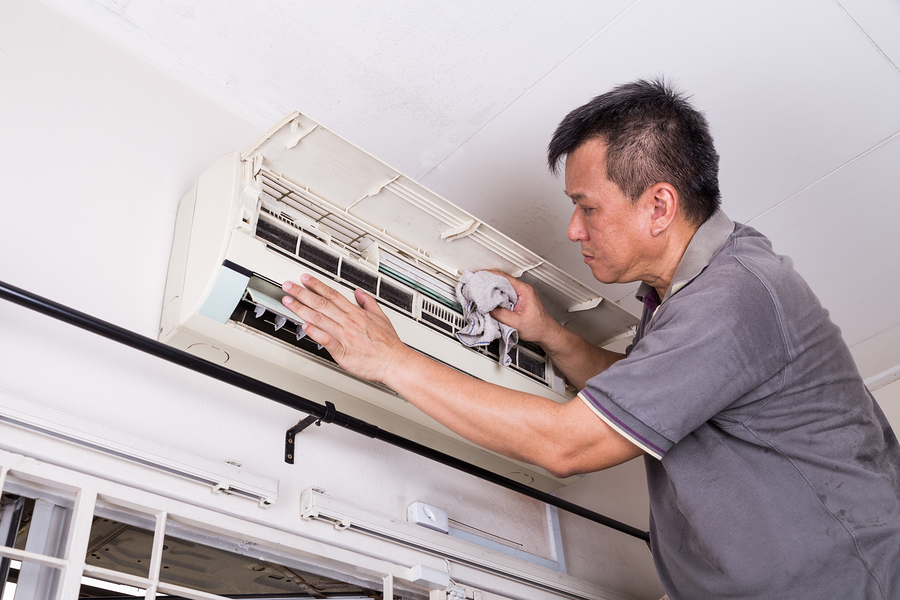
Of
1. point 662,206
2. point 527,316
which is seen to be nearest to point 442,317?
point 527,316

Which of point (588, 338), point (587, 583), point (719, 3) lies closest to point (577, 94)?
point (719, 3)

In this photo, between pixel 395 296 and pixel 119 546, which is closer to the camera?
pixel 119 546

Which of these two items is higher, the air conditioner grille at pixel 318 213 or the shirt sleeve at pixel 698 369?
the air conditioner grille at pixel 318 213

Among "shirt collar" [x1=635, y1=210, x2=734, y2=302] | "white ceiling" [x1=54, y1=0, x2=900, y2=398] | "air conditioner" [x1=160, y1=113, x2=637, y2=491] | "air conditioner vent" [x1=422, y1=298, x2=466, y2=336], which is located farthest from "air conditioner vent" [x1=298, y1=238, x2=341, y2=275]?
"shirt collar" [x1=635, y1=210, x2=734, y2=302]

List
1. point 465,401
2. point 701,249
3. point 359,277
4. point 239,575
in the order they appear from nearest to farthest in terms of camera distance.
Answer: point 465,401
point 701,249
point 359,277
point 239,575

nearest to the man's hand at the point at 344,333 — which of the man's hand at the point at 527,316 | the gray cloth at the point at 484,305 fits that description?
the gray cloth at the point at 484,305

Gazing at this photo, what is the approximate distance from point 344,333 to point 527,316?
23.0 inches

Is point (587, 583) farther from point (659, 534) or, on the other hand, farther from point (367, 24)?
point (367, 24)

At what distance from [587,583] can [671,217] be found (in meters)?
1.02

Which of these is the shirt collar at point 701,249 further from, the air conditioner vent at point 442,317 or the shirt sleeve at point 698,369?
the air conditioner vent at point 442,317

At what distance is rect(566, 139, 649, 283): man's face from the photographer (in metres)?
1.49

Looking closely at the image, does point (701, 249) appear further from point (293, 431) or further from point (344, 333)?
point (293, 431)

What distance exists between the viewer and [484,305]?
1.71 meters

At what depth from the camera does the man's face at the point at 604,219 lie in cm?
149
